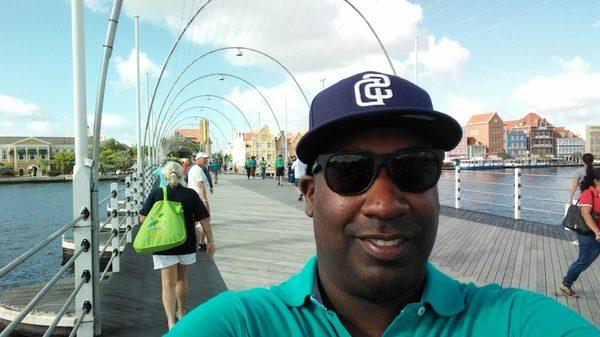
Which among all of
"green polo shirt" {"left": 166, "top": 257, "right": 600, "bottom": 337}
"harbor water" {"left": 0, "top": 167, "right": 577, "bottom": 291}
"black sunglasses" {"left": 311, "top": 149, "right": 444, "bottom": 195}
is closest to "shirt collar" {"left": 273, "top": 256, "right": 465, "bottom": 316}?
"green polo shirt" {"left": 166, "top": 257, "right": 600, "bottom": 337}

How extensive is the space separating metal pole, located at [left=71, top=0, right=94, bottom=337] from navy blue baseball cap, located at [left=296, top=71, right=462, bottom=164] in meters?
3.56

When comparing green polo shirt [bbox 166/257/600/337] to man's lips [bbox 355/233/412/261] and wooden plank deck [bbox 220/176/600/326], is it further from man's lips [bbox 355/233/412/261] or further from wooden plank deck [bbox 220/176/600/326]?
wooden plank deck [bbox 220/176/600/326]

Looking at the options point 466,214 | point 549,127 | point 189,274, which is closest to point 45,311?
point 189,274

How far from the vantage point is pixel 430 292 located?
120 centimetres

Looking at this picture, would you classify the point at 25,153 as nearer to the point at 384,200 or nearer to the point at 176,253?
the point at 176,253

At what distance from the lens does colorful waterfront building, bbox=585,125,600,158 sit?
141 meters

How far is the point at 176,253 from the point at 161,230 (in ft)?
1.10

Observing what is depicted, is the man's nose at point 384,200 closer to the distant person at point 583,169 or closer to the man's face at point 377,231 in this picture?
the man's face at point 377,231

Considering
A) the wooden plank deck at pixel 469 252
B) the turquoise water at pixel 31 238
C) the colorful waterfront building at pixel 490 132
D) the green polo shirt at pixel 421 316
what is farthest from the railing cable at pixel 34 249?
the colorful waterfront building at pixel 490 132

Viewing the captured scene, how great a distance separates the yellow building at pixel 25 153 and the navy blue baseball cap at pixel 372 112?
435 ft

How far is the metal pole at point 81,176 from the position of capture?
13.9 feet

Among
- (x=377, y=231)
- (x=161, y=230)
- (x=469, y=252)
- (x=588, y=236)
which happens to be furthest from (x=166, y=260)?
(x=469, y=252)

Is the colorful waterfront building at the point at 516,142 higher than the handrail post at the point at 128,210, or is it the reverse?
the colorful waterfront building at the point at 516,142

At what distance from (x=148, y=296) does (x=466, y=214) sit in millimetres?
9462
